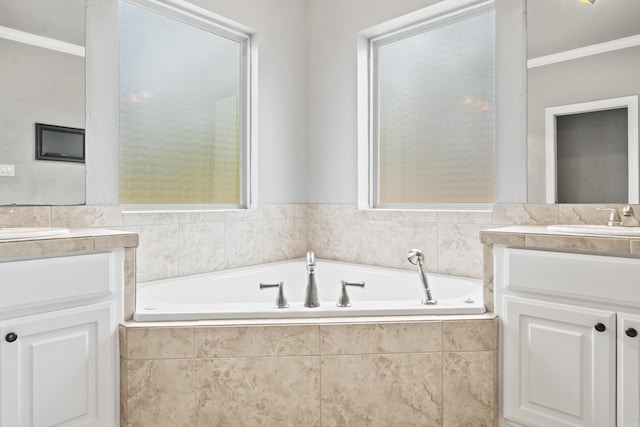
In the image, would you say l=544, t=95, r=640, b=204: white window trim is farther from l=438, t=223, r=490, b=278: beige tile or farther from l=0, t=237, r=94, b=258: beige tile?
l=0, t=237, r=94, b=258: beige tile

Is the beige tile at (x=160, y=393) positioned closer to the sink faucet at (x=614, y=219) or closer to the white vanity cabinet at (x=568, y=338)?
the white vanity cabinet at (x=568, y=338)

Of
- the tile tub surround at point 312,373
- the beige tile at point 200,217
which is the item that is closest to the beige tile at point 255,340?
the tile tub surround at point 312,373

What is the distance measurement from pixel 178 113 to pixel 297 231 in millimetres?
1200

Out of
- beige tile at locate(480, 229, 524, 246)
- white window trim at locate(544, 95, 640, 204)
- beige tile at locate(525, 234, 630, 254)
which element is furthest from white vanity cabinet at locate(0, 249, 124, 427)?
white window trim at locate(544, 95, 640, 204)

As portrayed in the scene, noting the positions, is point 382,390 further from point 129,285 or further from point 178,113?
point 178,113

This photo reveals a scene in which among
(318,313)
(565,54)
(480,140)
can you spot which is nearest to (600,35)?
(565,54)

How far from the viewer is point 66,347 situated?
62.8 inches

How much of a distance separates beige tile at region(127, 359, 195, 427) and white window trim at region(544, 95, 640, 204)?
1.95 metres

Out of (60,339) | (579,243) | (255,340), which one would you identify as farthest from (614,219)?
(60,339)

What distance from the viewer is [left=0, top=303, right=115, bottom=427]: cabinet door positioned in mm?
1466

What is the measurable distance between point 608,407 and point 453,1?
2.24m

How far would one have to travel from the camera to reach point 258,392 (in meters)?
1.74

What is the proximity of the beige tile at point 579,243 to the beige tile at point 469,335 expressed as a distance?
1.23 ft

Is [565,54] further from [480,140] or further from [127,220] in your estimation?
[127,220]
